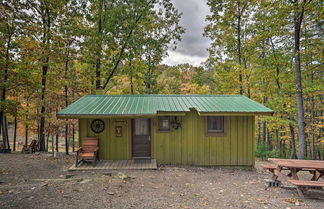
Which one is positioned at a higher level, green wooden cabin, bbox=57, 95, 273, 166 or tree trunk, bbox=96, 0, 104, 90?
tree trunk, bbox=96, 0, 104, 90

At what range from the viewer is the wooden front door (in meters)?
6.61

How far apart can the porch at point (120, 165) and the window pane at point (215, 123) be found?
2.69 meters

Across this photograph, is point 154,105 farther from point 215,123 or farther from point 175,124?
point 215,123

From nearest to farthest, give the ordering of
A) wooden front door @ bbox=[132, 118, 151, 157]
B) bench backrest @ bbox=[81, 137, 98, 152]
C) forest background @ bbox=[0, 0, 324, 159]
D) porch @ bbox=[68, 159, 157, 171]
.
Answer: porch @ bbox=[68, 159, 157, 171], bench backrest @ bbox=[81, 137, 98, 152], wooden front door @ bbox=[132, 118, 151, 157], forest background @ bbox=[0, 0, 324, 159]

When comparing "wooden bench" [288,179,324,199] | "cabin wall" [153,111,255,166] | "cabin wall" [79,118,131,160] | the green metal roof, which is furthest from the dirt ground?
the green metal roof

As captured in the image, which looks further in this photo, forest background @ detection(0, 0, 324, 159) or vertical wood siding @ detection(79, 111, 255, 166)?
forest background @ detection(0, 0, 324, 159)

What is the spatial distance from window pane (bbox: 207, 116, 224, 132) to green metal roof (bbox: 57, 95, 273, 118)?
51cm

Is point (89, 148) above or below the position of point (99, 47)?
below

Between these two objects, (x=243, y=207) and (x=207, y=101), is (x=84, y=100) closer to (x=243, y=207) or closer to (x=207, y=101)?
(x=207, y=101)

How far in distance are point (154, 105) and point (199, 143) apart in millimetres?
2403

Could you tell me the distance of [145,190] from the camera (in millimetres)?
4164

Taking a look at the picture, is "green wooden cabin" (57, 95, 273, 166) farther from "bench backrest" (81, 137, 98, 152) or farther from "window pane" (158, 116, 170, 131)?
"bench backrest" (81, 137, 98, 152)

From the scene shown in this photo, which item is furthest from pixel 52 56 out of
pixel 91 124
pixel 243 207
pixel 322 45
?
pixel 322 45

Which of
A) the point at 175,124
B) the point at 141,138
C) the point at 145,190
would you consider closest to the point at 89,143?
the point at 141,138
